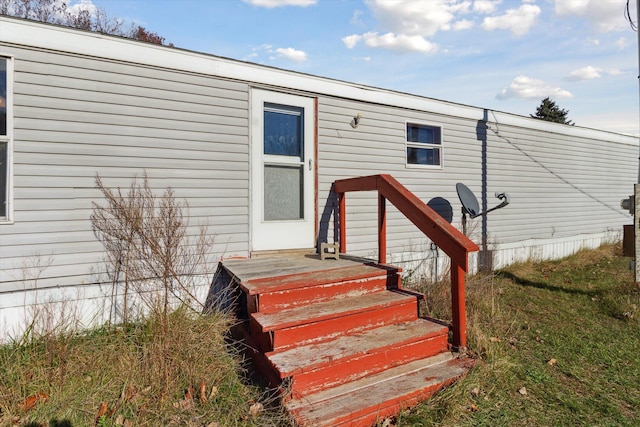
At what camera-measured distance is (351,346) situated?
9.11ft

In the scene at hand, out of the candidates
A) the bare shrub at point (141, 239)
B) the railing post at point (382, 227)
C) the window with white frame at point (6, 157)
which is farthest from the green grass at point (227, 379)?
the window with white frame at point (6, 157)

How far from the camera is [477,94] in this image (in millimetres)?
10711

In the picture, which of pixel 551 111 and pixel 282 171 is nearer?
pixel 282 171

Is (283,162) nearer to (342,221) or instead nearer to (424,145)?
(342,221)

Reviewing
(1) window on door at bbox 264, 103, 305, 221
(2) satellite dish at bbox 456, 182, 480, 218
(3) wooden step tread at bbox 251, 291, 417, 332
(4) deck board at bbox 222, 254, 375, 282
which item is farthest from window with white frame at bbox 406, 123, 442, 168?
(3) wooden step tread at bbox 251, 291, 417, 332

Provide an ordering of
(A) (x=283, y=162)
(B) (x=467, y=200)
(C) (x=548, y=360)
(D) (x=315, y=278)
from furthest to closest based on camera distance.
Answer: (B) (x=467, y=200), (A) (x=283, y=162), (D) (x=315, y=278), (C) (x=548, y=360)

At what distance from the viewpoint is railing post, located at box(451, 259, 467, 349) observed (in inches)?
119

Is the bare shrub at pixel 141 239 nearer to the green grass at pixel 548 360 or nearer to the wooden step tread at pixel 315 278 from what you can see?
the wooden step tread at pixel 315 278

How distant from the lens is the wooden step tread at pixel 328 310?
110 inches

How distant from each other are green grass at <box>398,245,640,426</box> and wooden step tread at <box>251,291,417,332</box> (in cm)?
77

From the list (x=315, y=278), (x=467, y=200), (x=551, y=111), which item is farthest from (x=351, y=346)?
(x=551, y=111)

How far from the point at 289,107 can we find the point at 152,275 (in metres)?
2.68

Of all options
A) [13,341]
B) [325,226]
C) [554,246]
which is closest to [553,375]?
[325,226]

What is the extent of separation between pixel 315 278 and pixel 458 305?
1.28 m
